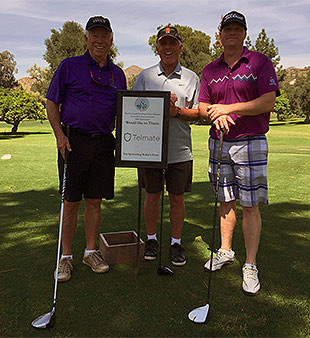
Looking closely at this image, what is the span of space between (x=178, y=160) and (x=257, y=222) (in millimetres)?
1040

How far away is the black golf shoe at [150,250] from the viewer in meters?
3.99

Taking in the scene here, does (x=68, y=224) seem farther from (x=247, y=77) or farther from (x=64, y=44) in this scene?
(x=64, y=44)

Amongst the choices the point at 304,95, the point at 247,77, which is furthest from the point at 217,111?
the point at 304,95

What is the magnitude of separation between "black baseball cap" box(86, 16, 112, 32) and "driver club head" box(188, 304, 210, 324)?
2661mm

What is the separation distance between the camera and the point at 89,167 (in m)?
3.68

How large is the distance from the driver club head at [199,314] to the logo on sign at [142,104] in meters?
1.77

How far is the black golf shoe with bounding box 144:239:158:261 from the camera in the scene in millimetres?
3994

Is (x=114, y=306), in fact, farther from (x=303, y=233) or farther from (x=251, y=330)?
(x=303, y=233)

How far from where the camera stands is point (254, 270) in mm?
3402

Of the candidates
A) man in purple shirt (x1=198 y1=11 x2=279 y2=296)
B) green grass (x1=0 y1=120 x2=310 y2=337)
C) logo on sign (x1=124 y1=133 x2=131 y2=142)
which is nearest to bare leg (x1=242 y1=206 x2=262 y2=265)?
man in purple shirt (x1=198 y1=11 x2=279 y2=296)

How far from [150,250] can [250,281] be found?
1.21 metres

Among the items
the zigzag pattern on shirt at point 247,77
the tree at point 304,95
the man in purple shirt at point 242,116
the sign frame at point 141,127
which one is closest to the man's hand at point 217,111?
the man in purple shirt at point 242,116

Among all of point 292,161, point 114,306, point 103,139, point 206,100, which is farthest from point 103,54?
point 292,161

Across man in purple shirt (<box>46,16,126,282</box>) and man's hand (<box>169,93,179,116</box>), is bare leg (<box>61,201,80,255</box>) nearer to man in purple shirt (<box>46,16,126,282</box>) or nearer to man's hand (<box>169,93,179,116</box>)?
man in purple shirt (<box>46,16,126,282</box>)
